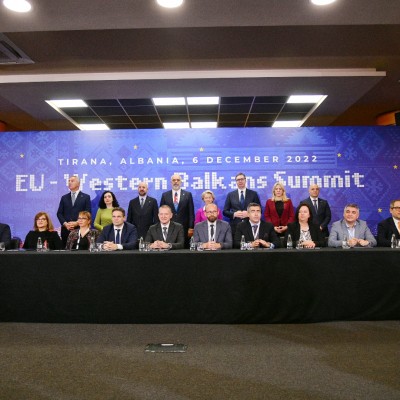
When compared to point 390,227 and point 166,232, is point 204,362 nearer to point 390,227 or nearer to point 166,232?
point 166,232

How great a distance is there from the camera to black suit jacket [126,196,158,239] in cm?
492

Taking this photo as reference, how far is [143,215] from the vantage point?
16.2 ft

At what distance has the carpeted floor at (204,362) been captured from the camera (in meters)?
1.78

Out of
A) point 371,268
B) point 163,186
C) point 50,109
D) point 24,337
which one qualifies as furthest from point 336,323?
point 50,109

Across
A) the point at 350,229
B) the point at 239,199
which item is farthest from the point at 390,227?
the point at 239,199

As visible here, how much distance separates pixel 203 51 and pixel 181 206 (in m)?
1.85

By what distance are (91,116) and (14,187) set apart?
1.63 metres

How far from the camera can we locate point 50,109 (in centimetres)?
579

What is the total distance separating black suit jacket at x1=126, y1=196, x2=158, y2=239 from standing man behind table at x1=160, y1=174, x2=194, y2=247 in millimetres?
143

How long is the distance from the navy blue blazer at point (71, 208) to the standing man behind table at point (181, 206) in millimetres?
1030

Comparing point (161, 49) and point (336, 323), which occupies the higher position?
point (161, 49)

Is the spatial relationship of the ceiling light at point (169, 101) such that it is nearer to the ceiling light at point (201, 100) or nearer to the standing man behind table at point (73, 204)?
the ceiling light at point (201, 100)

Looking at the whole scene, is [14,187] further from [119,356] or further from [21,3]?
[119,356]

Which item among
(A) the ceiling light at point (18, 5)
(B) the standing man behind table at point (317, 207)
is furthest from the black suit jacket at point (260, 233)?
(A) the ceiling light at point (18, 5)
